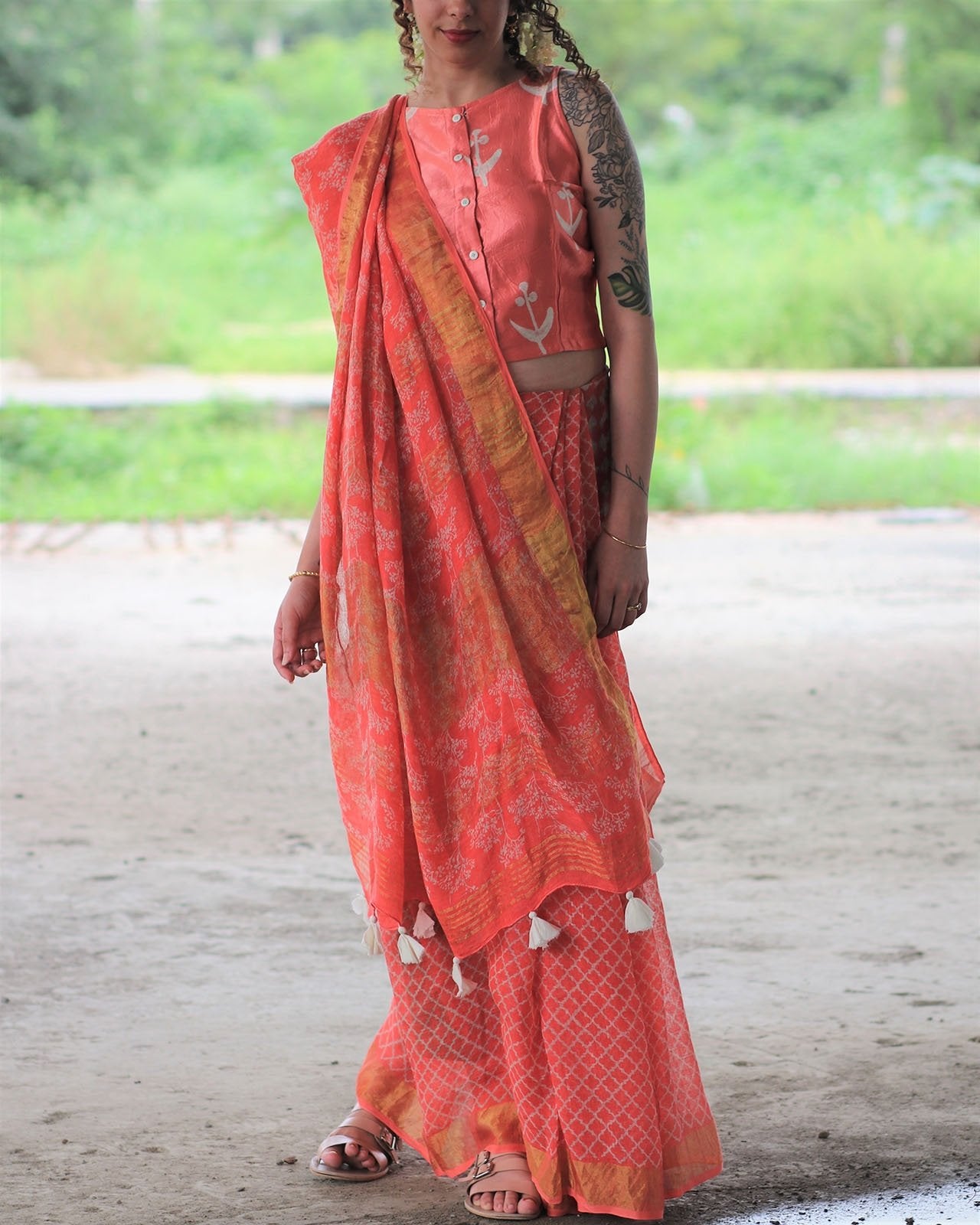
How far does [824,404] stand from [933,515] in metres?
2.60

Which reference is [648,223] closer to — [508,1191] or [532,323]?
[532,323]

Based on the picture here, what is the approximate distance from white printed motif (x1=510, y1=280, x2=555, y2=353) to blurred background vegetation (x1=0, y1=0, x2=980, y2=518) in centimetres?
688

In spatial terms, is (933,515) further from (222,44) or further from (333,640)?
(222,44)

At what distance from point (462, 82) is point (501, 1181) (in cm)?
145

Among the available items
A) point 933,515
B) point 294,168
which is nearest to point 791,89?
point 933,515

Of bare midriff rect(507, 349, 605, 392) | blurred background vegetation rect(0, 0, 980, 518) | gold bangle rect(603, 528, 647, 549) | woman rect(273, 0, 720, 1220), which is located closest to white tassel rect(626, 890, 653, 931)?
woman rect(273, 0, 720, 1220)

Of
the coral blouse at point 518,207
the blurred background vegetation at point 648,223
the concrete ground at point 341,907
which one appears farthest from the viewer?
the blurred background vegetation at point 648,223

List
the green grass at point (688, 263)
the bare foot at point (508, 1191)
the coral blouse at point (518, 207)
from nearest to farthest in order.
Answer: the coral blouse at point (518, 207)
the bare foot at point (508, 1191)
the green grass at point (688, 263)

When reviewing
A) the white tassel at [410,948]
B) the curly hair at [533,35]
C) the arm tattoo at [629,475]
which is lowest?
the white tassel at [410,948]

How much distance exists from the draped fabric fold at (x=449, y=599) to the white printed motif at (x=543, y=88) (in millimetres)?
175

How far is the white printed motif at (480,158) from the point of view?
197 centimetres

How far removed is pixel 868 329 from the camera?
12844 millimetres

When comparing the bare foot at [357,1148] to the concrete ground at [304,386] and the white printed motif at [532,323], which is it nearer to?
the white printed motif at [532,323]

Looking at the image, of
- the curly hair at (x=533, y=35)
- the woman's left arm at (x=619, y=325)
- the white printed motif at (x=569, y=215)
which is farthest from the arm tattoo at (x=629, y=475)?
the curly hair at (x=533, y=35)
